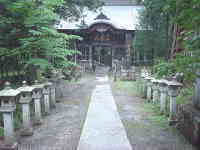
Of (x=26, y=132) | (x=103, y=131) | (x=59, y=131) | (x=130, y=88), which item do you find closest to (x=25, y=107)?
(x=26, y=132)

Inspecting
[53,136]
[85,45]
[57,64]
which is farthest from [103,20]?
[53,136]

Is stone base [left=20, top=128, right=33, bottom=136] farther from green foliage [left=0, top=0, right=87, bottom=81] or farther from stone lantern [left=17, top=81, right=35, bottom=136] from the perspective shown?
green foliage [left=0, top=0, right=87, bottom=81]

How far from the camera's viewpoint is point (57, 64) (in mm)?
7070

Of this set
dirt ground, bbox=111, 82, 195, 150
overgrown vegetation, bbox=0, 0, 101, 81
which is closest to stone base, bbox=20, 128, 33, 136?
overgrown vegetation, bbox=0, 0, 101, 81

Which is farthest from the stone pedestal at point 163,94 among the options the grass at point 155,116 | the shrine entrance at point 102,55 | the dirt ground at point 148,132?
the shrine entrance at point 102,55

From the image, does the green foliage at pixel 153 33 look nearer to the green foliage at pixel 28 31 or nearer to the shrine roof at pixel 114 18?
the shrine roof at pixel 114 18

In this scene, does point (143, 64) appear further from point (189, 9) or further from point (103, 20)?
point (189, 9)

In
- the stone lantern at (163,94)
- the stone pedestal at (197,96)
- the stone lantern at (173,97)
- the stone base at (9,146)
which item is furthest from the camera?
the stone lantern at (163,94)

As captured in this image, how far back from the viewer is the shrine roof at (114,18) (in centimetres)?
1919

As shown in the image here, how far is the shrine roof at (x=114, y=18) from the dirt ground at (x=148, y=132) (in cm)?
1321

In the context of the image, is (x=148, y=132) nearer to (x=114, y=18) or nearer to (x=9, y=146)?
(x=9, y=146)

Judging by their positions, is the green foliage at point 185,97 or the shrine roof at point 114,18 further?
the shrine roof at point 114,18

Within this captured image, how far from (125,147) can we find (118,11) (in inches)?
829

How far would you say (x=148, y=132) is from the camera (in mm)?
4410
